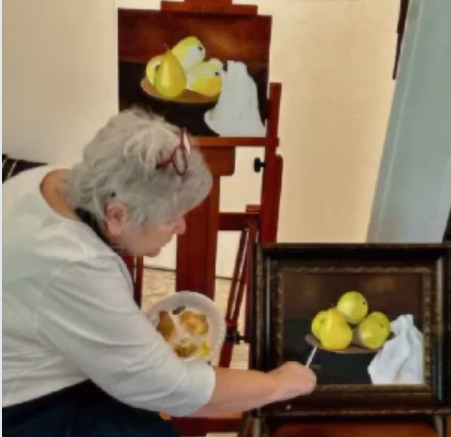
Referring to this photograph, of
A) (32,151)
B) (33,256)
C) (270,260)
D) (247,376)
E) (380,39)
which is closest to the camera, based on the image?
(33,256)

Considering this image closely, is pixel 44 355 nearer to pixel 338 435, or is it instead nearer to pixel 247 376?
pixel 247 376

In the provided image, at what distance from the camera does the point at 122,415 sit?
144 centimetres

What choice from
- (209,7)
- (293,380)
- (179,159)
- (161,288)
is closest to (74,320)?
(179,159)

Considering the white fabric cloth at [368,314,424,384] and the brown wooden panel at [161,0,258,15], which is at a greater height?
the brown wooden panel at [161,0,258,15]

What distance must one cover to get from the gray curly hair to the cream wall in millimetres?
1173

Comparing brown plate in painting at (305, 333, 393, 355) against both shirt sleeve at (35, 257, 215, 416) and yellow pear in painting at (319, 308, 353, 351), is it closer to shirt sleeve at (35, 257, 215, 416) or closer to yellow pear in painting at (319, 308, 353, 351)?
yellow pear in painting at (319, 308, 353, 351)

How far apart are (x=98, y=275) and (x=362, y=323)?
0.56 metres

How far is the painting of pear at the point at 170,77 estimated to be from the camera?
5.28 ft

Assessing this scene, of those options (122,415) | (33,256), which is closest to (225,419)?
(122,415)

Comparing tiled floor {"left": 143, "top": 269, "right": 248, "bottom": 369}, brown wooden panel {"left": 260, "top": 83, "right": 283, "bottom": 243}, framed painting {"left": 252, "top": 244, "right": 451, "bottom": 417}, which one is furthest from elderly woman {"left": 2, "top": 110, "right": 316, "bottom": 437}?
tiled floor {"left": 143, "top": 269, "right": 248, "bottom": 369}

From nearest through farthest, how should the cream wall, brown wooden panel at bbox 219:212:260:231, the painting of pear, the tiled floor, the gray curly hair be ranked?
the gray curly hair < the painting of pear < brown wooden panel at bbox 219:212:260:231 < the cream wall < the tiled floor

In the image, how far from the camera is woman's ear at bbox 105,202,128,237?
1254 mm

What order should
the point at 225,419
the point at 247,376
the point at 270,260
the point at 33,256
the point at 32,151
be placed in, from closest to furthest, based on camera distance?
the point at 33,256 < the point at 247,376 < the point at 270,260 < the point at 225,419 < the point at 32,151

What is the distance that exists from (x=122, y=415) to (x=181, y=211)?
0.42 meters
